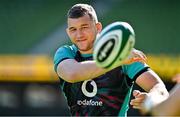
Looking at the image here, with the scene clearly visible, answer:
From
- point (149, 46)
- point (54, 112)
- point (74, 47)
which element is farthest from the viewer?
point (149, 46)

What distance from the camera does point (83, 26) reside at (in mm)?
6008

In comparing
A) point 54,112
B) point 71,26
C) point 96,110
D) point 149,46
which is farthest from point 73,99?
point 149,46

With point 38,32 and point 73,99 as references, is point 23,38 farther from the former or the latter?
point 73,99

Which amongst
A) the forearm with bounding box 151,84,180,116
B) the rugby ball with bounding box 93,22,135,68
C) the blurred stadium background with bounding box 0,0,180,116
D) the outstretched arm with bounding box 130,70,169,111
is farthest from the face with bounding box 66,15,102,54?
the blurred stadium background with bounding box 0,0,180,116

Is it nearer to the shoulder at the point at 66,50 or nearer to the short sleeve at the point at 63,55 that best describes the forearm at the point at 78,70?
the short sleeve at the point at 63,55

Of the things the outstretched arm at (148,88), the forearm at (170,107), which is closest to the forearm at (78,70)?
the outstretched arm at (148,88)

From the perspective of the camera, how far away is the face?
5.98 metres

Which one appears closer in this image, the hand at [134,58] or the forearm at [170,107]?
the forearm at [170,107]

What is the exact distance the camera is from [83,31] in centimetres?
599

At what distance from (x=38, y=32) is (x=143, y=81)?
12841 mm

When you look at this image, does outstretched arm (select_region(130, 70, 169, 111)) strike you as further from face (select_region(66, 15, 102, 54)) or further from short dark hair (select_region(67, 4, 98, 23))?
short dark hair (select_region(67, 4, 98, 23))

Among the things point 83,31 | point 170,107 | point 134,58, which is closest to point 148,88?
point 134,58

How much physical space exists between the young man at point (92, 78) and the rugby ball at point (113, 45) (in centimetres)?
93

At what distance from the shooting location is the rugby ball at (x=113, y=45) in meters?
4.85
